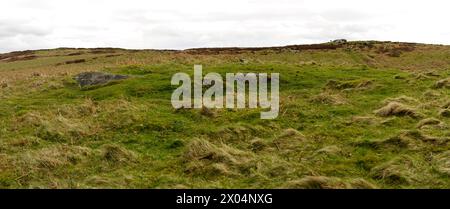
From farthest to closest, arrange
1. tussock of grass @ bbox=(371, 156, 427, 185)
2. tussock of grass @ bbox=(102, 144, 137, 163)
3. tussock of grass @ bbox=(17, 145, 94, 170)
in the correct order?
tussock of grass @ bbox=(102, 144, 137, 163), tussock of grass @ bbox=(17, 145, 94, 170), tussock of grass @ bbox=(371, 156, 427, 185)

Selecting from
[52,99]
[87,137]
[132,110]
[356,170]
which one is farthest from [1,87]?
[356,170]

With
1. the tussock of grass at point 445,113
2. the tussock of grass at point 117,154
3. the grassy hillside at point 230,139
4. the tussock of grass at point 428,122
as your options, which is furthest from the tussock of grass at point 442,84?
the tussock of grass at point 117,154

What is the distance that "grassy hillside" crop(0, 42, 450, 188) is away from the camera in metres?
13.7

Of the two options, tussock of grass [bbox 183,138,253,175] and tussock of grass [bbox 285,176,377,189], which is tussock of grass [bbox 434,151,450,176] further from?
tussock of grass [bbox 183,138,253,175]

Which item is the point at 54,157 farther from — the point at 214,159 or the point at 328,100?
the point at 328,100

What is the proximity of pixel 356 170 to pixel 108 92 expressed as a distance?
18.7m

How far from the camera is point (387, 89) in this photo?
28.3 meters

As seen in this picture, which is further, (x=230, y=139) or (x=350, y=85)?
(x=350, y=85)

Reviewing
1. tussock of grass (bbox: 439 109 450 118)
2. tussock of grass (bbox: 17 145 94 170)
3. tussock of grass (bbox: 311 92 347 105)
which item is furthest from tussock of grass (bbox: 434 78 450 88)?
tussock of grass (bbox: 17 145 94 170)

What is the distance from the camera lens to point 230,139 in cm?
1844

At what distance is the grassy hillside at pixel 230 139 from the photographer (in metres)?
13.7

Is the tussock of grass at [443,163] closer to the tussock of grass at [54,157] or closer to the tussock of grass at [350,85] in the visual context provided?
the tussock of grass at [54,157]

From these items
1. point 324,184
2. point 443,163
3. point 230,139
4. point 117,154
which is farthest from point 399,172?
point 117,154

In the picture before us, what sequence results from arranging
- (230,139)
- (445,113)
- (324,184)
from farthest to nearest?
(445,113) < (230,139) < (324,184)
